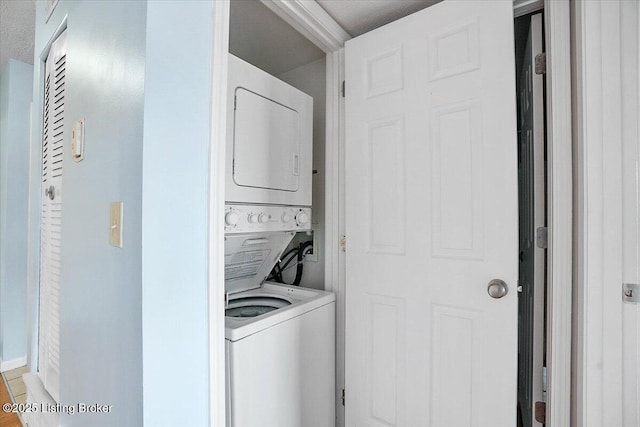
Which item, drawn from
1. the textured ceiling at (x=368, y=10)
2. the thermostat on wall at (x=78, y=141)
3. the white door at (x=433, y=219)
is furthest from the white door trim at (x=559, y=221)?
the thermostat on wall at (x=78, y=141)

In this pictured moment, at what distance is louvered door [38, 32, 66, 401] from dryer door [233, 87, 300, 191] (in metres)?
0.77

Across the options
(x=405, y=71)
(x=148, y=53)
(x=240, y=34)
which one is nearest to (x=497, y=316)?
(x=405, y=71)

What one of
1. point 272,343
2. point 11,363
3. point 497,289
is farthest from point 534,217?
point 11,363

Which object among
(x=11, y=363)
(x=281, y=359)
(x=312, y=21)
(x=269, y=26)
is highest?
(x=269, y=26)

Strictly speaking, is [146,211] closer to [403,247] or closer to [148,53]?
[148,53]

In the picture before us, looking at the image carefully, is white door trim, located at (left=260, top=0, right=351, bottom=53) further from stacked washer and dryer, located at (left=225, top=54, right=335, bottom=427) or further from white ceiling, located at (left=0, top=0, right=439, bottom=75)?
stacked washer and dryer, located at (left=225, top=54, right=335, bottom=427)

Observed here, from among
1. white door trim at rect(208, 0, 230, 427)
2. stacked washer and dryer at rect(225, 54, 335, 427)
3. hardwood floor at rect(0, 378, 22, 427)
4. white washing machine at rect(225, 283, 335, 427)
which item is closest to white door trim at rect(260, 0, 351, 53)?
stacked washer and dryer at rect(225, 54, 335, 427)

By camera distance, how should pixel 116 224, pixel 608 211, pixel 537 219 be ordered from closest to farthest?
1. pixel 116 224
2. pixel 608 211
3. pixel 537 219

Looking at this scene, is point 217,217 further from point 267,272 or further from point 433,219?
point 267,272

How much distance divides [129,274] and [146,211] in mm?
192

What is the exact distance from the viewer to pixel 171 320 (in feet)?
2.81

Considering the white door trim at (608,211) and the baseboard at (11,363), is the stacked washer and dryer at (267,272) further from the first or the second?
the baseboard at (11,363)

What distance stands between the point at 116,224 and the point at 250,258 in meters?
0.96

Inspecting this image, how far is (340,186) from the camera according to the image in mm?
1854
